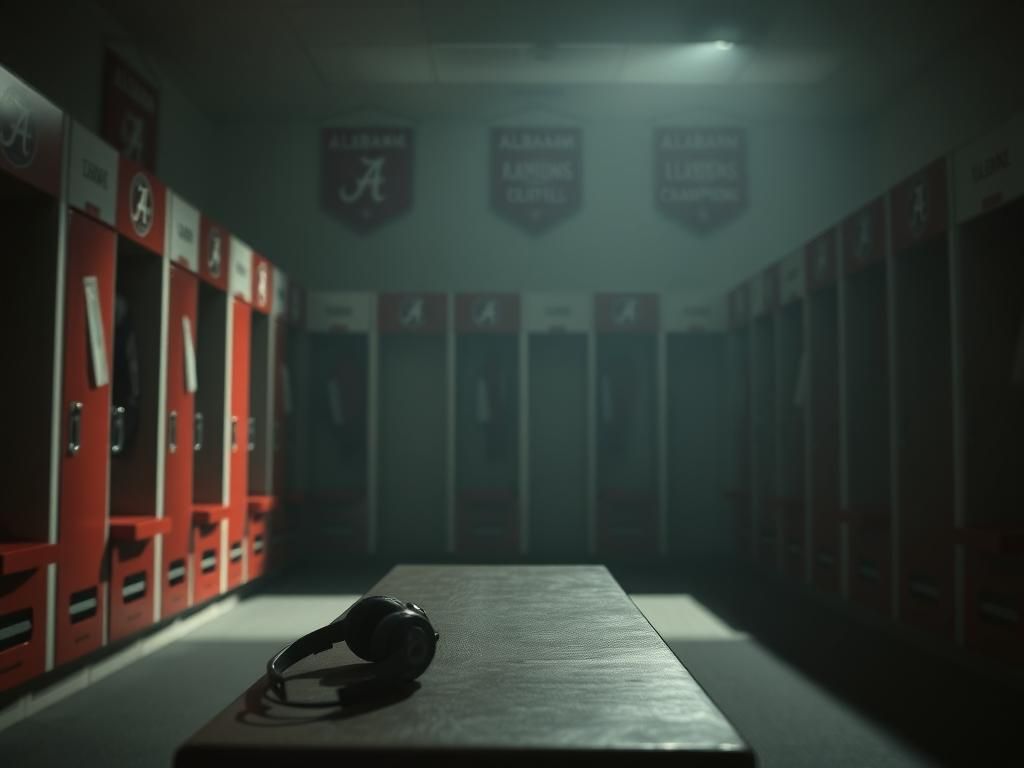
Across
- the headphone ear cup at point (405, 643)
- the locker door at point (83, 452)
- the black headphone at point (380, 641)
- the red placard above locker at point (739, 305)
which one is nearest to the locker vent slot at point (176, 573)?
the locker door at point (83, 452)

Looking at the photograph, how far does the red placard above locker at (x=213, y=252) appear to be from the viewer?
3898 mm

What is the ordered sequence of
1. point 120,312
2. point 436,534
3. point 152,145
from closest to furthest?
point 120,312 < point 152,145 < point 436,534

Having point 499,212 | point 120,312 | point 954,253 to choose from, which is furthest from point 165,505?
point 499,212

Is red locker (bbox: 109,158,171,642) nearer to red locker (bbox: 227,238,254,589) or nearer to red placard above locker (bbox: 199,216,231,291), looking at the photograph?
red placard above locker (bbox: 199,216,231,291)

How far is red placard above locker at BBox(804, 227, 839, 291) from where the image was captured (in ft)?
13.7

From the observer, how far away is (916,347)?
3.61 m

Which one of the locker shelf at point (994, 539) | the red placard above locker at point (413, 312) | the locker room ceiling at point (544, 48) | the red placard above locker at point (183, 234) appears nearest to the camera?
the locker shelf at point (994, 539)

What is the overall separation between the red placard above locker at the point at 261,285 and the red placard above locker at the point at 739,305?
2939 millimetres

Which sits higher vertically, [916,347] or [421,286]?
[421,286]

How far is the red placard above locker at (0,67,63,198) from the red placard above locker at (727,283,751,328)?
411cm

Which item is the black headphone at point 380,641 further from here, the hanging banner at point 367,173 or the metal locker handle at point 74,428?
the hanging banner at point 367,173

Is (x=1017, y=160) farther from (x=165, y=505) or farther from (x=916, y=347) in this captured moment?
(x=165, y=505)

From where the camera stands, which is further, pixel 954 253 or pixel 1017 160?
pixel 954 253

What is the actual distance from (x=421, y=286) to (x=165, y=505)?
131 inches
